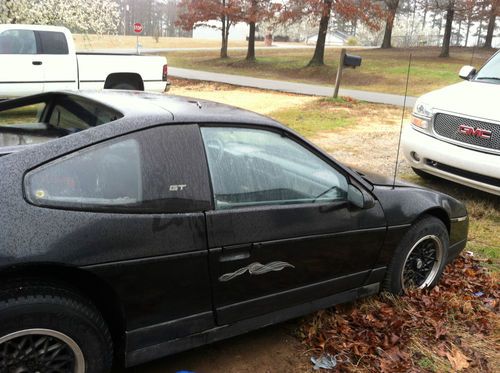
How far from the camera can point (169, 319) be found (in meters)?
2.51

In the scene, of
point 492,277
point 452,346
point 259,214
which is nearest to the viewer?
point 259,214

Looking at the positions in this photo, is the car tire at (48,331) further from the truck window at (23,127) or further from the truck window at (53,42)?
the truck window at (53,42)

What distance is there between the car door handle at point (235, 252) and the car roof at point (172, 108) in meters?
0.68

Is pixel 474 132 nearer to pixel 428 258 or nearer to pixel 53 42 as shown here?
pixel 428 258

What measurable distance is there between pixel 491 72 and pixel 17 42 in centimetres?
885

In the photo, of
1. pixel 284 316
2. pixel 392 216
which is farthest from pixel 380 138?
pixel 284 316

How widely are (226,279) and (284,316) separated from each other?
58 cm

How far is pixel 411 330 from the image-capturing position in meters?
3.30

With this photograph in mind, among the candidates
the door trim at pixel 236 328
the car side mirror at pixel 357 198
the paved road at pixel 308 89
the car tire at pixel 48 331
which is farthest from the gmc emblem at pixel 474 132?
the paved road at pixel 308 89

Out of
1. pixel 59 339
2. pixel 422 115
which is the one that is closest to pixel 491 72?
pixel 422 115

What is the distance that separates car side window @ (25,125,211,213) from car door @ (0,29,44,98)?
8904mm

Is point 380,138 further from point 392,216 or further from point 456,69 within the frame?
point 456,69

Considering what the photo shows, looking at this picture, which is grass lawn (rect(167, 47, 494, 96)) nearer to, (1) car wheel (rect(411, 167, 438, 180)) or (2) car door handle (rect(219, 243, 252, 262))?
(1) car wheel (rect(411, 167, 438, 180))

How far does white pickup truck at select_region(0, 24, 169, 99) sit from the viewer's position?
10.2m
